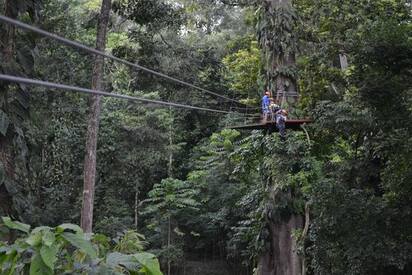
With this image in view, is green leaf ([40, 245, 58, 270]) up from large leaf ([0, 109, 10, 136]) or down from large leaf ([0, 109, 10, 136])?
down

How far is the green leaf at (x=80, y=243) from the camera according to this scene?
171 cm

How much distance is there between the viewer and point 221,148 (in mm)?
15203

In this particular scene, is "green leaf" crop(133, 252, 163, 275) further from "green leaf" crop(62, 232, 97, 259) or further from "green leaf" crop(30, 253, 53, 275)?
"green leaf" crop(30, 253, 53, 275)

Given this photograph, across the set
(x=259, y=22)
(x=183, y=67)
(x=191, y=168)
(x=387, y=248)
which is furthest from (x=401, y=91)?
(x=191, y=168)

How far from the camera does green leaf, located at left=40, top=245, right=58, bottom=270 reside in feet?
5.26

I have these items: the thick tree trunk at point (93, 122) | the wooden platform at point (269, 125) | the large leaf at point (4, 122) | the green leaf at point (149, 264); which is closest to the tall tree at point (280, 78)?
the wooden platform at point (269, 125)

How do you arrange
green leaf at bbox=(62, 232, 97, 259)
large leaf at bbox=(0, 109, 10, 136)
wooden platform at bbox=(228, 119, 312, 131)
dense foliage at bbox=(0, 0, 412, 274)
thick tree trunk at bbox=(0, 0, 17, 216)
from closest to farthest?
green leaf at bbox=(62, 232, 97, 259) < large leaf at bbox=(0, 109, 10, 136) < thick tree trunk at bbox=(0, 0, 17, 216) < dense foliage at bbox=(0, 0, 412, 274) < wooden platform at bbox=(228, 119, 312, 131)

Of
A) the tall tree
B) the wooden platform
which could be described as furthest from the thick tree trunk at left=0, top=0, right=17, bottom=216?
the tall tree

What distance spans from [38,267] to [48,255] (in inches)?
2.0

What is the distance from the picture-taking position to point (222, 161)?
A: 50.6 ft

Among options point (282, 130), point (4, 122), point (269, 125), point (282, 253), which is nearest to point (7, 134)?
point (4, 122)

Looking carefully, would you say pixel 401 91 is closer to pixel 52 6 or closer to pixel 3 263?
pixel 3 263

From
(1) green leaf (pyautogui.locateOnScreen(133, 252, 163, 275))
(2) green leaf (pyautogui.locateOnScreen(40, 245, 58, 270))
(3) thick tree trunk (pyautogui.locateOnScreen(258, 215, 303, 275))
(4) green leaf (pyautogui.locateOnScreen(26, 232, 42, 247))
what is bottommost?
(3) thick tree trunk (pyautogui.locateOnScreen(258, 215, 303, 275))

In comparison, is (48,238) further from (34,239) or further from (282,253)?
(282,253)
